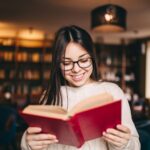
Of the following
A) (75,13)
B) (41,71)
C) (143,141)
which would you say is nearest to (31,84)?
(41,71)

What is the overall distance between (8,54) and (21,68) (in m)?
0.48

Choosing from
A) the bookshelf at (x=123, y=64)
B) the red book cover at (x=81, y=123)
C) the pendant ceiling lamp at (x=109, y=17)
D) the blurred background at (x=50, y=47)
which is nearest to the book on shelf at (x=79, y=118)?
the red book cover at (x=81, y=123)

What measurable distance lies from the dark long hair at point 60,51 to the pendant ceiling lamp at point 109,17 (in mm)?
3363

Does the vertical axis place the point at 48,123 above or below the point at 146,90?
above

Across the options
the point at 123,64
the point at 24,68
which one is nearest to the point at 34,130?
the point at 24,68

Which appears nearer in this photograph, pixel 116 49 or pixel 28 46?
pixel 28 46

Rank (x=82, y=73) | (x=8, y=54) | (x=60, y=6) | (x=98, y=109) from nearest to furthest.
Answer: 1. (x=98, y=109)
2. (x=82, y=73)
3. (x=60, y=6)
4. (x=8, y=54)

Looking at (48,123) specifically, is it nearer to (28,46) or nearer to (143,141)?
(143,141)

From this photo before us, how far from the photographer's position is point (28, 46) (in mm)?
7730

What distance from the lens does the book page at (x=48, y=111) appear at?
944mm

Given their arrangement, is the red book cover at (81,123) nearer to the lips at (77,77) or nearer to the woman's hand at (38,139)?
the woman's hand at (38,139)

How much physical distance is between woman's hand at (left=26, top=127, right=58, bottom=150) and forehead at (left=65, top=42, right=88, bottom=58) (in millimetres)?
294

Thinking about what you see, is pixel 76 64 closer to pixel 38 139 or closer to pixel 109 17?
pixel 38 139

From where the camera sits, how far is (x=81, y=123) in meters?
0.94
